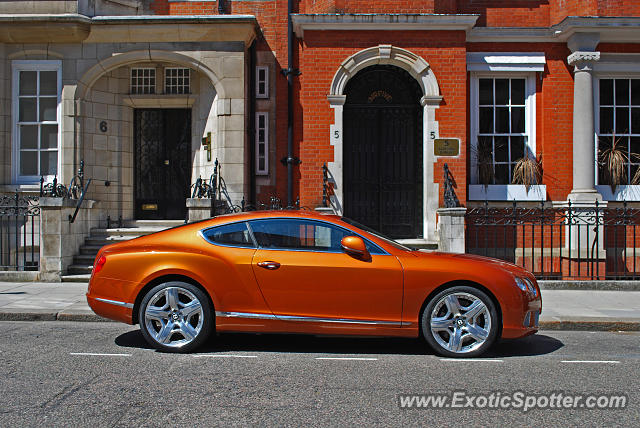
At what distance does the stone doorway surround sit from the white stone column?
3.02 m

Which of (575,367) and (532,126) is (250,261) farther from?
(532,126)

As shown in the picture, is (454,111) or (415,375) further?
(454,111)

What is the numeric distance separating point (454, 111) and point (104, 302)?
8711mm

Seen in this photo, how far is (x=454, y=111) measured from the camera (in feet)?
42.2

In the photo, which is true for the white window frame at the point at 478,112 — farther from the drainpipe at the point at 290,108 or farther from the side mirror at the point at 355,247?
the side mirror at the point at 355,247

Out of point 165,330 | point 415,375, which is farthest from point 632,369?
point 165,330

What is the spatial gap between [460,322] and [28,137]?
1086 cm

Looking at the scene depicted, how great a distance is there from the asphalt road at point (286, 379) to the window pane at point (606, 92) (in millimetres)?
7682

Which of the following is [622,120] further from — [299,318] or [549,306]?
[299,318]

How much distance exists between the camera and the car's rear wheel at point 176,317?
6262mm

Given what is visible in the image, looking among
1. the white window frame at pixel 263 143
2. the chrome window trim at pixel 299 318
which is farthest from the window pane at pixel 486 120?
the chrome window trim at pixel 299 318

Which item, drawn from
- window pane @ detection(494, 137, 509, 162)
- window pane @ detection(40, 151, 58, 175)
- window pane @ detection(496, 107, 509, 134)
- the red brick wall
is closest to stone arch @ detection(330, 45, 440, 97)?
the red brick wall

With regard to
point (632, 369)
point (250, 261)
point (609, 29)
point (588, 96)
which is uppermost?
point (609, 29)

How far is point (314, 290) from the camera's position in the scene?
6207mm
